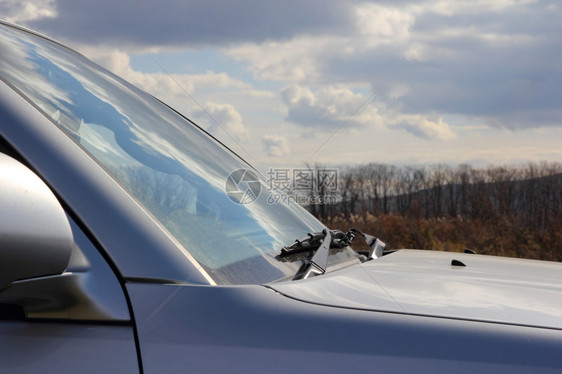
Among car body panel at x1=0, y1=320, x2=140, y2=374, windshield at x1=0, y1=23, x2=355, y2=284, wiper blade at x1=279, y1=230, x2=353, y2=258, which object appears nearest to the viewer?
car body panel at x1=0, y1=320, x2=140, y2=374

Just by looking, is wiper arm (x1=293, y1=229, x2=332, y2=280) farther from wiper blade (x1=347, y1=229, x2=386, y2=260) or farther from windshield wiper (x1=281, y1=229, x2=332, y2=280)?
wiper blade (x1=347, y1=229, x2=386, y2=260)

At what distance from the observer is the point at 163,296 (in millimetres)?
1332

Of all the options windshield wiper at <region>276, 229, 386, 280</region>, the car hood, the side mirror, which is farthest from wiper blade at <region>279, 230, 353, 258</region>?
the side mirror

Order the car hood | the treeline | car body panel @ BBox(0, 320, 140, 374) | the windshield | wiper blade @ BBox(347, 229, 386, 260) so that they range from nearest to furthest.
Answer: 1. car body panel @ BBox(0, 320, 140, 374)
2. the car hood
3. the windshield
4. wiper blade @ BBox(347, 229, 386, 260)
5. the treeline

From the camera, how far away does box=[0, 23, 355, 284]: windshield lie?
5.21 ft

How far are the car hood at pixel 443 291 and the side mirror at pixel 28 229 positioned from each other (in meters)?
0.48

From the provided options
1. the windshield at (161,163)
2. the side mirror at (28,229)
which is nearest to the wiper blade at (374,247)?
the windshield at (161,163)

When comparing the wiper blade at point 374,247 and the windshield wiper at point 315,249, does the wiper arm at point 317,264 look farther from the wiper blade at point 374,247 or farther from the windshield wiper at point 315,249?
the wiper blade at point 374,247

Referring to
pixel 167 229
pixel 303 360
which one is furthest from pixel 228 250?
pixel 303 360

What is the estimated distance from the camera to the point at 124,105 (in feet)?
6.44

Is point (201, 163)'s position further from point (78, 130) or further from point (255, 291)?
Result: point (255, 291)

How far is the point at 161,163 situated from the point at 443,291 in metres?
0.80
